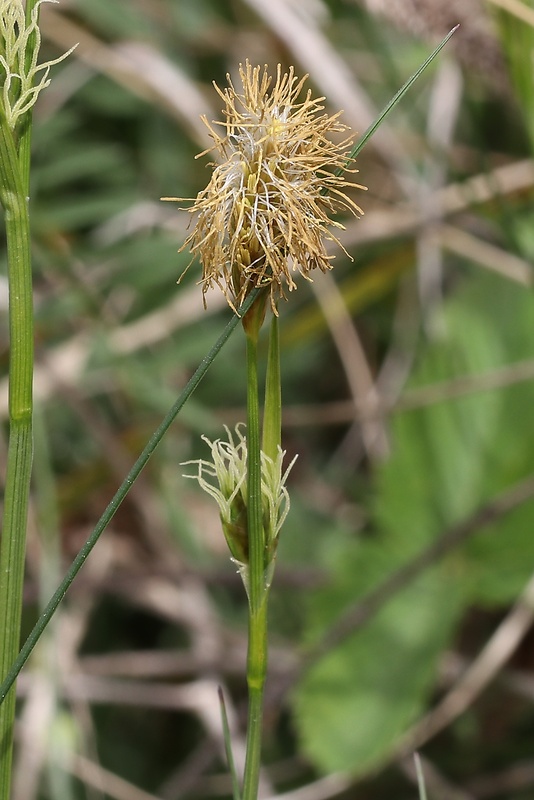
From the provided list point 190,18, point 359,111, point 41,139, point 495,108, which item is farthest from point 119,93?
point 495,108

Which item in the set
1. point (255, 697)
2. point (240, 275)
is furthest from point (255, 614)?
point (240, 275)

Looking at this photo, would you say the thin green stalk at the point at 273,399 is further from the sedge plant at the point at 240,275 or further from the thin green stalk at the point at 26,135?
the thin green stalk at the point at 26,135

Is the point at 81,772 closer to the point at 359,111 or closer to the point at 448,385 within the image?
the point at 448,385

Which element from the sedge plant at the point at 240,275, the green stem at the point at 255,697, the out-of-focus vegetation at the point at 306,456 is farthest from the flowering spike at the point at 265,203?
the out-of-focus vegetation at the point at 306,456

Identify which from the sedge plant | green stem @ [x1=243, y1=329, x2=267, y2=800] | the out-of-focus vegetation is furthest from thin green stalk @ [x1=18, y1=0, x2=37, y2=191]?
the out-of-focus vegetation

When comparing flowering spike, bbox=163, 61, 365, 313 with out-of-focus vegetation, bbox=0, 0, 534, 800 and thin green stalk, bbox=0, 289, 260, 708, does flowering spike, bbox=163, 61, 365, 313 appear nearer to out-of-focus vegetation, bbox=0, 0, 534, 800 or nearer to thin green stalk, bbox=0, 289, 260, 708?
thin green stalk, bbox=0, 289, 260, 708

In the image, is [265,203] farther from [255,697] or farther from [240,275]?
[255,697]

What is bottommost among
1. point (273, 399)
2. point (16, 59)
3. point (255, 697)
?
point (255, 697)
